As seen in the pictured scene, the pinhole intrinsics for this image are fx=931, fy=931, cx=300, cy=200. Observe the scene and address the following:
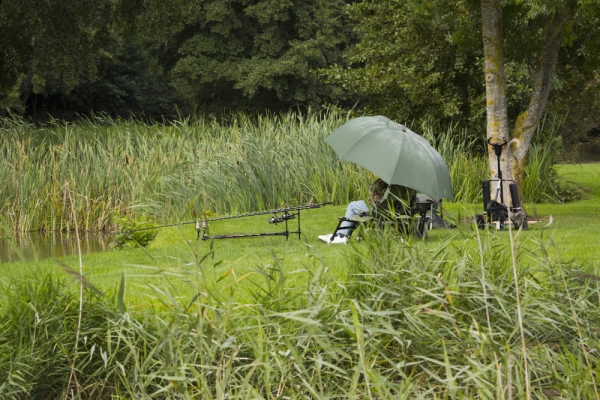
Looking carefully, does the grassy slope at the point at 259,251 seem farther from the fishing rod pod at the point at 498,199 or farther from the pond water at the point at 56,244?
the pond water at the point at 56,244

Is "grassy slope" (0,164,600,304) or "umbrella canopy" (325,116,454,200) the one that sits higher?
"umbrella canopy" (325,116,454,200)

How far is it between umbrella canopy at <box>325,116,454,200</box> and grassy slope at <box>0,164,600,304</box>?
0.60 meters

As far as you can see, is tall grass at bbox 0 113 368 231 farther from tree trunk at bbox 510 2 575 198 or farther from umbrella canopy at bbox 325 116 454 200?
umbrella canopy at bbox 325 116 454 200

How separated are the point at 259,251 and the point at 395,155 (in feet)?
5.93

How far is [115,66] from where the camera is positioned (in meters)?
42.2

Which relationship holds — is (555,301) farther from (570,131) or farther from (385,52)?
(570,131)

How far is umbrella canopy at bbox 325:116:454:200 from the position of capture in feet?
32.1

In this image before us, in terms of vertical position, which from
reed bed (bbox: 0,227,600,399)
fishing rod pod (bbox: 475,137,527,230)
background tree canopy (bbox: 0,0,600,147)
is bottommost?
reed bed (bbox: 0,227,600,399)

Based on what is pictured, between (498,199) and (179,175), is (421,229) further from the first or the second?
(179,175)

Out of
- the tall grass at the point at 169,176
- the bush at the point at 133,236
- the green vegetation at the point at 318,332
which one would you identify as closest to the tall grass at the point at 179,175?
the tall grass at the point at 169,176

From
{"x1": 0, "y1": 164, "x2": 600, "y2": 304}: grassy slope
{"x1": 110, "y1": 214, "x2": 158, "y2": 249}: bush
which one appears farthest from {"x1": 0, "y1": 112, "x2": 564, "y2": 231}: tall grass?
{"x1": 110, "y1": 214, "x2": 158, "y2": 249}: bush

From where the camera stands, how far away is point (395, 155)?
32.4 feet

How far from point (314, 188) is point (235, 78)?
19.5 m

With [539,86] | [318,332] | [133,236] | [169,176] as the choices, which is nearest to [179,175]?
[169,176]
